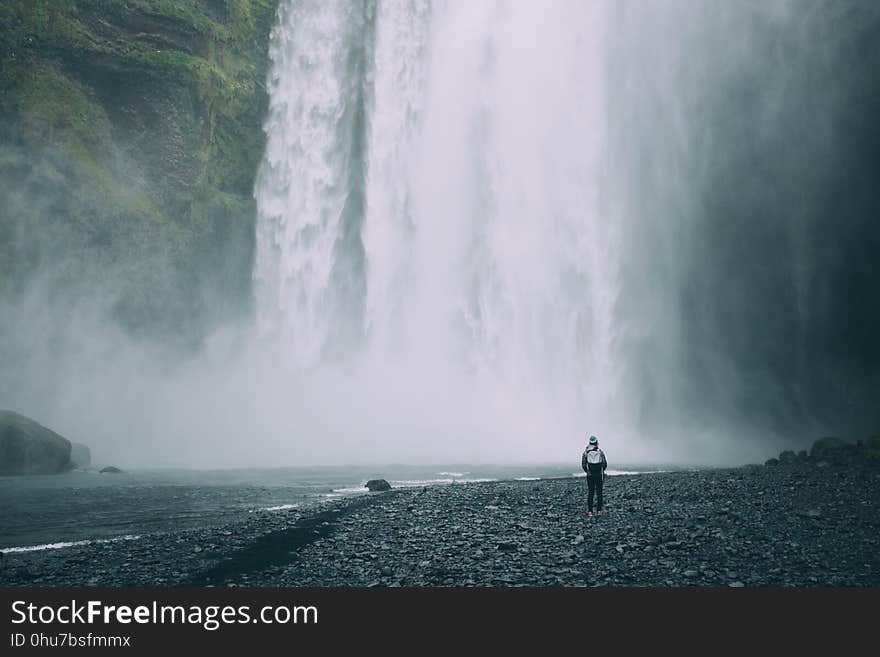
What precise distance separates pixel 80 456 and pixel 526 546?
33.7 meters

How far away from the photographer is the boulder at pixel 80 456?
35688 millimetres

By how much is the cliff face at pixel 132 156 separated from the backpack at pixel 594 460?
39.9m

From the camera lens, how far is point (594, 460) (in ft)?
43.4

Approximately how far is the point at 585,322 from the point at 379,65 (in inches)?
1042

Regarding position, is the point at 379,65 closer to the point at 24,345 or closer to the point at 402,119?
the point at 402,119

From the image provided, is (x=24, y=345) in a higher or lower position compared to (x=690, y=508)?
higher

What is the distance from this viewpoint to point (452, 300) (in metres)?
46.9

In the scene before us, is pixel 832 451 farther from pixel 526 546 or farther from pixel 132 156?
pixel 132 156

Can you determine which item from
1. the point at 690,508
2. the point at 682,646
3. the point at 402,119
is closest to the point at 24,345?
the point at 402,119

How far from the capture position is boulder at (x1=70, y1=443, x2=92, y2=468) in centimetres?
3569

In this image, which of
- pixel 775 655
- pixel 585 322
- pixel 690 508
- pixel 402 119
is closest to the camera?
pixel 775 655

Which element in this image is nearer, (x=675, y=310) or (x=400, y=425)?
(x=400, y=425)

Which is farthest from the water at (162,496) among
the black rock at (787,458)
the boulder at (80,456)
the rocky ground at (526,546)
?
the black rock at (787,458)

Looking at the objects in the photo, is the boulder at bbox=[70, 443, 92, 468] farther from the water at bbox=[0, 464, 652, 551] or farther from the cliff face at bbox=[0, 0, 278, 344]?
the cliff face at bbox=[0, 0, 278, 344]
